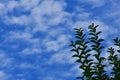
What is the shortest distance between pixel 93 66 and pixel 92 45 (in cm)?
109

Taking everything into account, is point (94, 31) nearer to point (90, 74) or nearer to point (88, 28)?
point (88, 28)

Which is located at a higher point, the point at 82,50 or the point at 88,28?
the point at 88,28

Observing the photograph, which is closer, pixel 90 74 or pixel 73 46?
pixel 90 74

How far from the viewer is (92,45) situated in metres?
13.2

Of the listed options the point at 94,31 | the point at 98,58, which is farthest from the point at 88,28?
the point at 98,58

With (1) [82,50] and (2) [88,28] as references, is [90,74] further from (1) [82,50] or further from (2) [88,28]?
(2) [88,28]

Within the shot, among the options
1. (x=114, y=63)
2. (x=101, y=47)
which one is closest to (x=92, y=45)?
(x=101, y=47)

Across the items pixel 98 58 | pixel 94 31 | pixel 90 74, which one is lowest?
pixel 90 74

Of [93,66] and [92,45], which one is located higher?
[92,45]

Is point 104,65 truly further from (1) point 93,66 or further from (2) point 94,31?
(2) point 94,31

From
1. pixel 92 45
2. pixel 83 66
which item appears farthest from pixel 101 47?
pixel 83 66

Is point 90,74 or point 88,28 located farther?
point 88,28

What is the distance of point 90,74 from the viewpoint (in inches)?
470

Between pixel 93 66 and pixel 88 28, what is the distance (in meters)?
1.87
